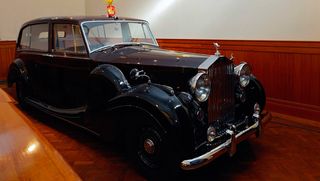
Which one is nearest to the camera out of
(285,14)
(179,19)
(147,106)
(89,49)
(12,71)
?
(147,106)

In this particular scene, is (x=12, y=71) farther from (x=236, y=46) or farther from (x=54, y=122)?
(x=236, y=46)

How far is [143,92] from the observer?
214cm

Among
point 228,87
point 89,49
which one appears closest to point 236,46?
point 228,87

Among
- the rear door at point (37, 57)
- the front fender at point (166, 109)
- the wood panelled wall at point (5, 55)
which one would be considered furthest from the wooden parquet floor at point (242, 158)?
the wood panelled wall at point (5, 55)

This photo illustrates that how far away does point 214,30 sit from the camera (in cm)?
441

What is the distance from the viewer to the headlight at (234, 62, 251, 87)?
2.54m

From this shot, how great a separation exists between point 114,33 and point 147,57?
2.36ft

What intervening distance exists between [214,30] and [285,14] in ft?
3.53

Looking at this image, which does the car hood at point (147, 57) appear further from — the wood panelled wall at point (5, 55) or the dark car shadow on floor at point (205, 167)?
the wood panelled wall at point (5, 55)

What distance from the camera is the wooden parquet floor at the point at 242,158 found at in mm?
2293

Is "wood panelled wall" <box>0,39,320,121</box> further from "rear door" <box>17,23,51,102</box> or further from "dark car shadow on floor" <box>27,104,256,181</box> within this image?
"rear door" <box>17,23,51,102</box>

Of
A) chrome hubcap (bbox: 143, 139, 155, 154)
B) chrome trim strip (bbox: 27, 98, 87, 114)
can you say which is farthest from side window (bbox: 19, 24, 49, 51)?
chrome hubcap (bbox: 143, 139, 155, 154)

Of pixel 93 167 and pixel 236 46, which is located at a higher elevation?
pixel 236 46

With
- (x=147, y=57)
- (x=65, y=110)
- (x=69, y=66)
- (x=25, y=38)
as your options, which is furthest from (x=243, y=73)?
(x=25, y=38)
